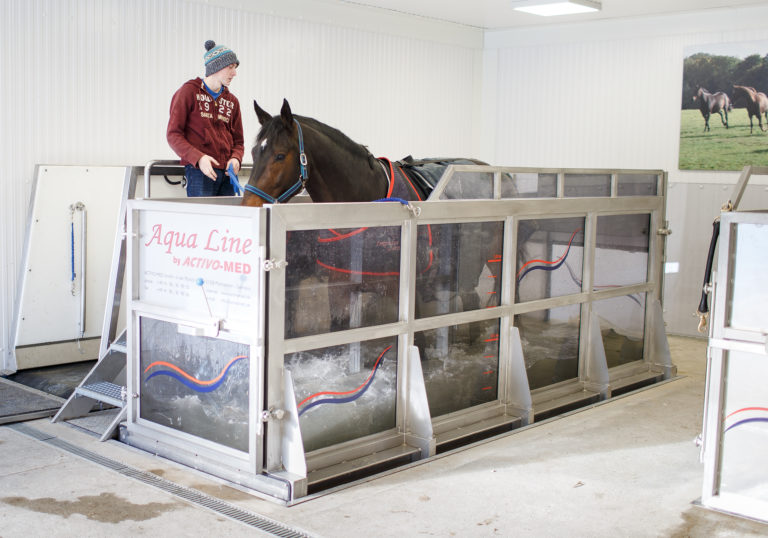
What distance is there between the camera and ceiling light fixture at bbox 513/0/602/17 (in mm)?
7529

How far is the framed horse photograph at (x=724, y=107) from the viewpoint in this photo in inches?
302

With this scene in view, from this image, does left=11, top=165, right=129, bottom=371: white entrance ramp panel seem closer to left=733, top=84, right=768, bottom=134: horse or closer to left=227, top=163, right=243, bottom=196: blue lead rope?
left=227, top=163, right=243, bottom=196: blue lead rope

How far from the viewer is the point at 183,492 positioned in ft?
12.2

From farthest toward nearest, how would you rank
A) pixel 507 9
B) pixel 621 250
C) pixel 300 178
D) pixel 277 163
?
pixel 507 9
pixel 621 250
pixel 300 178
pixel 277 163

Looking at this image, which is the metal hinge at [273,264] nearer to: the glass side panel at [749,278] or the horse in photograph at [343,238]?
the horse in photograph at [343,238]

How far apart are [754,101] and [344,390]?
5.61 metres

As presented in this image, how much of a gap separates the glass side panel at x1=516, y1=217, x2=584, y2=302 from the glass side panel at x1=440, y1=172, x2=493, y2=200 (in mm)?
341

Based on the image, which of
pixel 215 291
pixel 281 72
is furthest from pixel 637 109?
pixel 215 291

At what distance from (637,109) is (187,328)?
6.24 metres

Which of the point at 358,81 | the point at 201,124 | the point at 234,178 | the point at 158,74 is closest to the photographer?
the point at 234,178

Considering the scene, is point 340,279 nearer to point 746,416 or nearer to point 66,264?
point 746,416

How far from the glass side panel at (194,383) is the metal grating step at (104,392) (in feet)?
0.95

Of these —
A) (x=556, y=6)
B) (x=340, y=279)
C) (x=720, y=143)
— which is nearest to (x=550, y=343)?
(x=340, y=279)

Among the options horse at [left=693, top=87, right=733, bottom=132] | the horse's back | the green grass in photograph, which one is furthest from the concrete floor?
horse at [left=693, top=87, right=733, bottom=132]
